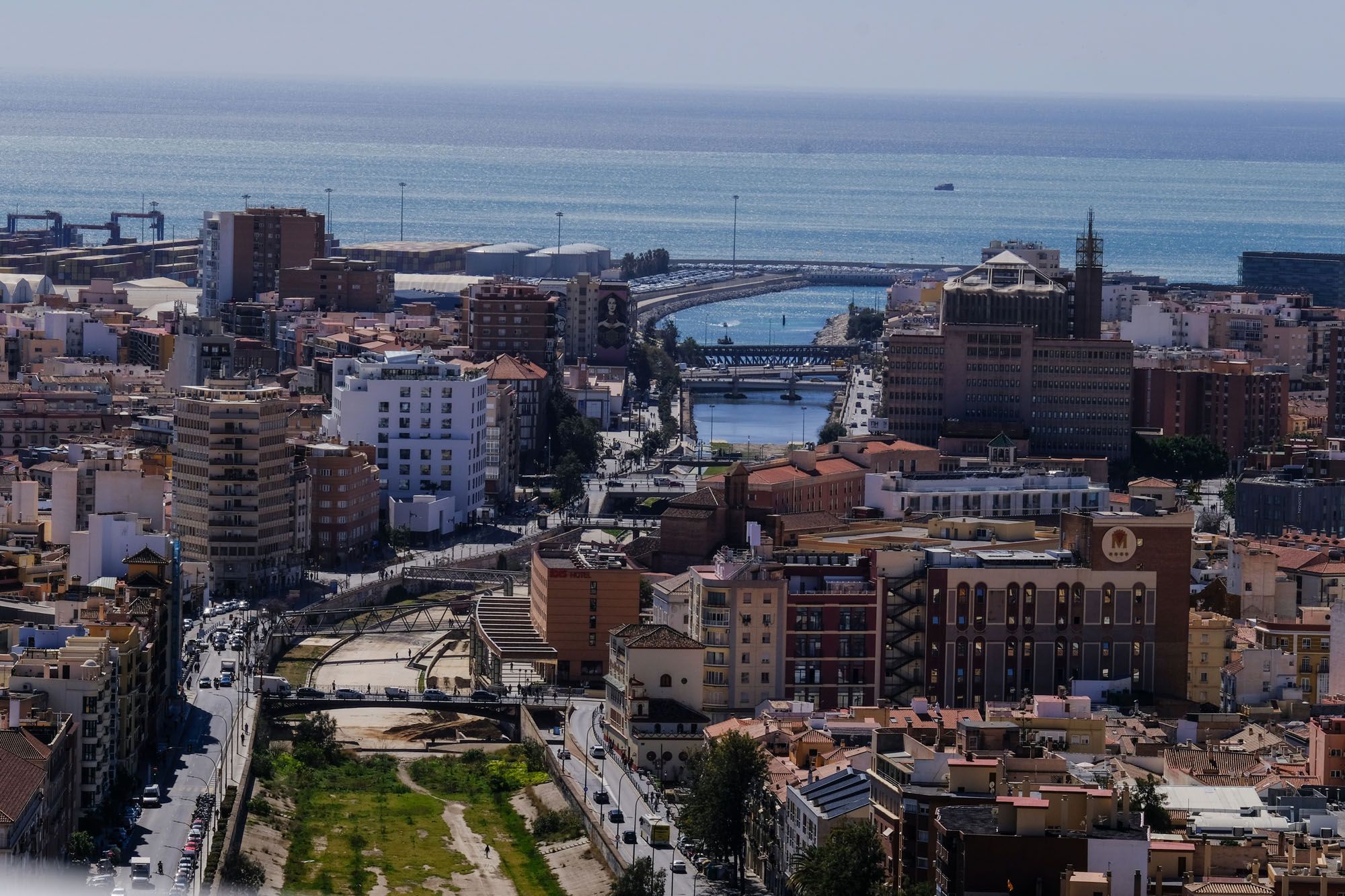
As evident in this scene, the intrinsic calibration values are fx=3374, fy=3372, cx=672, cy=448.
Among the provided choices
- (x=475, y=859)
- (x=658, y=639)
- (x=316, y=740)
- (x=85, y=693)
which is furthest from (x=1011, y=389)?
(x=85, y=693)

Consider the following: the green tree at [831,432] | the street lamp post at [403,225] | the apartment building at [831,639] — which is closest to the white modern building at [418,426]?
the green tree at [831,432]

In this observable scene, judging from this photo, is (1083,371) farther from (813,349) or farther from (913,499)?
(813,349)

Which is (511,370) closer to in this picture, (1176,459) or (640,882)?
(1176,459)

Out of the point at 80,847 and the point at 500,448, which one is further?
the point at 500,448

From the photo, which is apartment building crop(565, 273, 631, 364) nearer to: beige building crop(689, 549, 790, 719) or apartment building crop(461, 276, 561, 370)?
apartment building crop(461, 276, 561, 370)

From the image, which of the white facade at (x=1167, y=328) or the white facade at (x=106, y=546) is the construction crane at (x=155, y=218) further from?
the white facade at (x=106, y=546)
